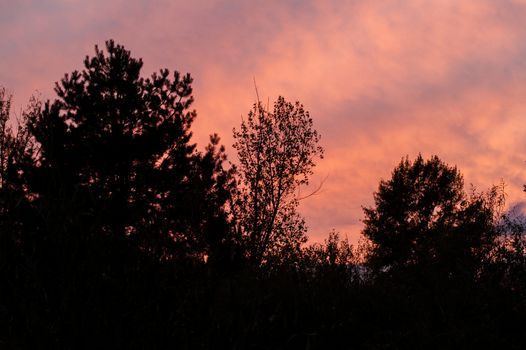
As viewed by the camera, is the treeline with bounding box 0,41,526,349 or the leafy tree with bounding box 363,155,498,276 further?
the leafy tree with bounding box 363,155,498,276

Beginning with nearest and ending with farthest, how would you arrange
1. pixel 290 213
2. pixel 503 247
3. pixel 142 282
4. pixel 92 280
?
pixel 92 280 < pixel 142 282 < pixel 503 247 < pixel 290 213

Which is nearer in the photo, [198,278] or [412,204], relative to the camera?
[198,278]

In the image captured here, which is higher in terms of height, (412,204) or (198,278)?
(412,204)

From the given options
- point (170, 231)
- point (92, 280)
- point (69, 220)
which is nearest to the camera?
point (69, 220)

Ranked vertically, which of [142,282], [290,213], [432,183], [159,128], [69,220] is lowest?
[142,282]

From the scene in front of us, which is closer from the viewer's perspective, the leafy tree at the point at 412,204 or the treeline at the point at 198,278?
the treeline at the point at 198,278

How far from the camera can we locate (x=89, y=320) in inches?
119

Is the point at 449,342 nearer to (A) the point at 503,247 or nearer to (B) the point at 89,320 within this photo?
(B) the point at 89,320

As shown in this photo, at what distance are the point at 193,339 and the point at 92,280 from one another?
0.89 m

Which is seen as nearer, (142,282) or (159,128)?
(142,282)

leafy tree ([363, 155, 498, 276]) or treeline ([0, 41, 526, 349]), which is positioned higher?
leafy tree ([363, 155, 498, 276])

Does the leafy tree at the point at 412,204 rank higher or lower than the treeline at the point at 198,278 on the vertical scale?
higher

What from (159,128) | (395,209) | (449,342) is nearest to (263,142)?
(159,128)

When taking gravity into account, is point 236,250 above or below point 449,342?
above
